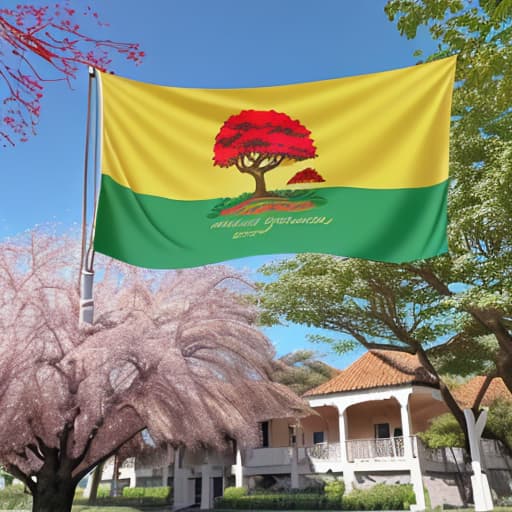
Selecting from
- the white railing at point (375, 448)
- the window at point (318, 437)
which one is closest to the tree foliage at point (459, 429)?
the white railing at point (375, 448)

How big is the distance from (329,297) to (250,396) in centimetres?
561

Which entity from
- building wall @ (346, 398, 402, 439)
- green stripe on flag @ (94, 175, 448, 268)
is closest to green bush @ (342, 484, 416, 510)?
building wall @ (346, 398, 402, 439)

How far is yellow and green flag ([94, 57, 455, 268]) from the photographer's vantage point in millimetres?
5551

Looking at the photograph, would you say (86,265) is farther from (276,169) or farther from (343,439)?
(343,439)

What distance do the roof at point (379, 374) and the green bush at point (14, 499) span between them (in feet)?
69.8

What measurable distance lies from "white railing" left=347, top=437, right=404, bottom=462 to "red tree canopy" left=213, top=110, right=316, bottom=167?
25.1 meters

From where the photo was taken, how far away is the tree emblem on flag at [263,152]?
19.0 ft

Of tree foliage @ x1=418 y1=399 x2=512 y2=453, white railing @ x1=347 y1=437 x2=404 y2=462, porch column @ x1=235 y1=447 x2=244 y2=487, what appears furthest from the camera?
porch column @ x1=235 y1=447 x2=244 y2=487

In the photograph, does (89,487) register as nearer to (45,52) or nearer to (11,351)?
(11,351)

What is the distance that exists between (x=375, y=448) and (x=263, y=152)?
26.2 m

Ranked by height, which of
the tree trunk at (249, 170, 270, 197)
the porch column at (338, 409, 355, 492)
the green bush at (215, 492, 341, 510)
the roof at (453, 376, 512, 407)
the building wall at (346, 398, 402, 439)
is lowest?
the green bush at (215, 492, 341, 510)

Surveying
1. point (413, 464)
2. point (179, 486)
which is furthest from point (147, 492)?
point (413, 464)

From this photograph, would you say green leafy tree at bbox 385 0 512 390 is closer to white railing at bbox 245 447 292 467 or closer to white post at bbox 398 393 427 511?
white post at bbox 398 393 427 511

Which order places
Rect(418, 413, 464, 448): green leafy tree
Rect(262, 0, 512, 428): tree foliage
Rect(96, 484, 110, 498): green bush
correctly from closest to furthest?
Rect(262, 0, 512, 428): tree foliage, Rect(418, 413, 464, 448): green leafy tree, Rect(96, 484, 110, 498): green bush
